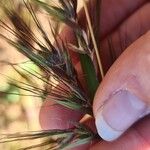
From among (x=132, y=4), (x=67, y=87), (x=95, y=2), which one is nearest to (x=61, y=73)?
(x=67, y=87)

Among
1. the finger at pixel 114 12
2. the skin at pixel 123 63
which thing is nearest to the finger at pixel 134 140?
the skin at pixel 123 63

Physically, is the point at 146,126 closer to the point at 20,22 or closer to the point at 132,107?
the point at 132,107

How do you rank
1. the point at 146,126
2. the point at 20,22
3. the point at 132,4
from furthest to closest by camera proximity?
the point at 132,4 → the point at 146,126 → the point at 20,22

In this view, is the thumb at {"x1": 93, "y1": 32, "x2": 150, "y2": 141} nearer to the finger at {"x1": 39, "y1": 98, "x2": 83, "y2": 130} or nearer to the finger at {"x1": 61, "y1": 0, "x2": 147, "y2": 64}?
the finger at {"x1": 39, "y1": 98, "x2": 83, "y2": 130}

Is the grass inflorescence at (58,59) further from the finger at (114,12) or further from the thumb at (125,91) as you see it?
the finger at (114,12)

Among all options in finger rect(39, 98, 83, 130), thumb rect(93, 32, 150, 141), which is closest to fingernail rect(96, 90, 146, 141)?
thumb rect(93, 32, 150, 141)

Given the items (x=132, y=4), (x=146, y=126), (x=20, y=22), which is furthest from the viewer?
(x=132, y=4)
